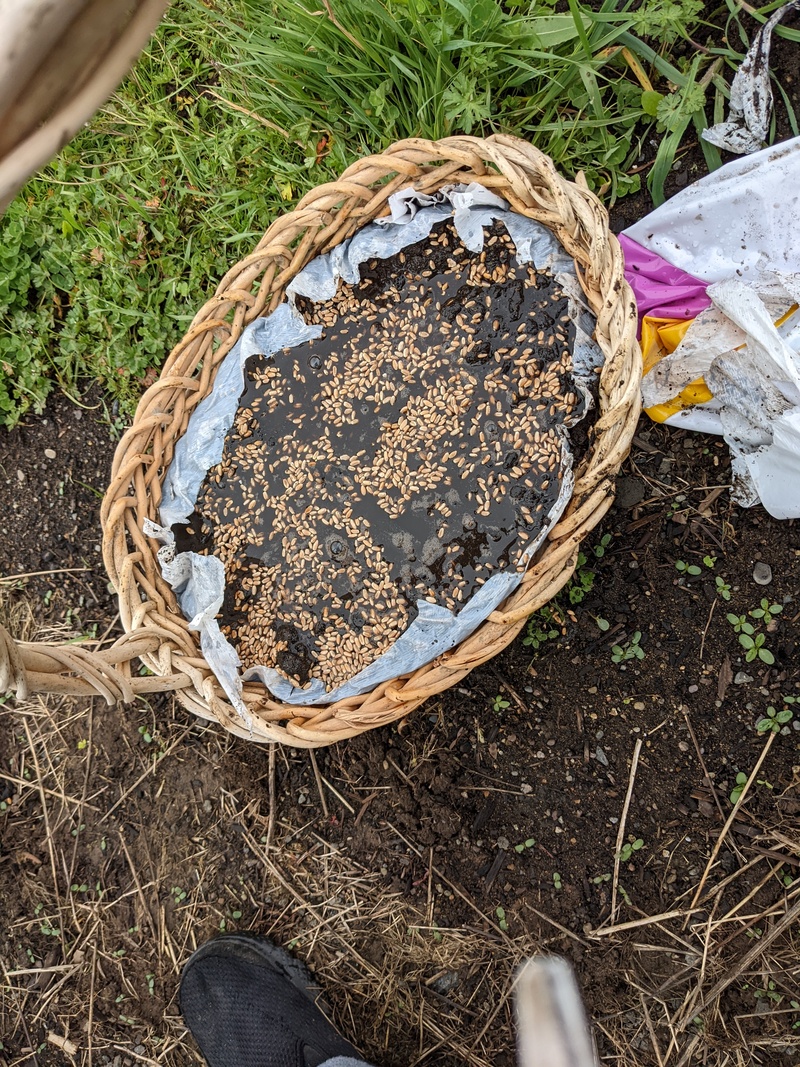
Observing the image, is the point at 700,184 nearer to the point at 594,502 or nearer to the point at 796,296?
the point at 796,296

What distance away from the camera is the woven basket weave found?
4.89ft

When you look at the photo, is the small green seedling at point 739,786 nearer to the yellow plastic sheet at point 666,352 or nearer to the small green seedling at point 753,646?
the small green seedling at point 753,646

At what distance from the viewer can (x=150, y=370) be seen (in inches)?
84.0

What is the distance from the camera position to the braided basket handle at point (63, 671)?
1058 mm

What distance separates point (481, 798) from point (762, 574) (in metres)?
0.86

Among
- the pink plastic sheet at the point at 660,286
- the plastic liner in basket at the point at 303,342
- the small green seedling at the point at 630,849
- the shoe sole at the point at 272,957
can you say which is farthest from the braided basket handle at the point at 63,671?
the pink plastic sheet at the point at 660,286

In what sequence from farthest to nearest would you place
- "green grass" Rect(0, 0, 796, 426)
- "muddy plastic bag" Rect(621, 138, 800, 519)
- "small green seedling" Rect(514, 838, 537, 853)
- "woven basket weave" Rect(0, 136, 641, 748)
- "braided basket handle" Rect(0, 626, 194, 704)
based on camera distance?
"small green seedling" Rect(514, 838, 537, 853), "green grass" Rect(0, 0, 796, 426), "muddy plastic bag" Rect(621, 138, 800, 519), "woven basket weave" Rect(0, 136, 641, 748), "braided basket handle" Rect(0, 626, 194, 704)

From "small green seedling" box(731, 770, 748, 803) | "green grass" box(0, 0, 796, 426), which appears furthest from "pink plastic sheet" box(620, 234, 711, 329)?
"small green seedling" box(731, 770, 748, 803)

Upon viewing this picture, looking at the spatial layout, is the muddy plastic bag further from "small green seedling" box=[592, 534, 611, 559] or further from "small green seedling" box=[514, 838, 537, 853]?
"small green seedling" box=[514, 838, 537, 853]

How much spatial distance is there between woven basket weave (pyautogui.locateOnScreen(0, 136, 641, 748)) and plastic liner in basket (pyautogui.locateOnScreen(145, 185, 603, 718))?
0.03 meters

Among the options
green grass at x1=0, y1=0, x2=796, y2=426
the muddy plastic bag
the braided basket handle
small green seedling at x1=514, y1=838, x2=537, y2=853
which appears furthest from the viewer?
small green seedling at x1=514, y1=838, x2=537, y2=853

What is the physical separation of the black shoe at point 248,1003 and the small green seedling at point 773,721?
126cm

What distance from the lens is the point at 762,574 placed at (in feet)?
5.91

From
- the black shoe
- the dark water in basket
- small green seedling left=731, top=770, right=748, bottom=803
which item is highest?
the dark water in basket
